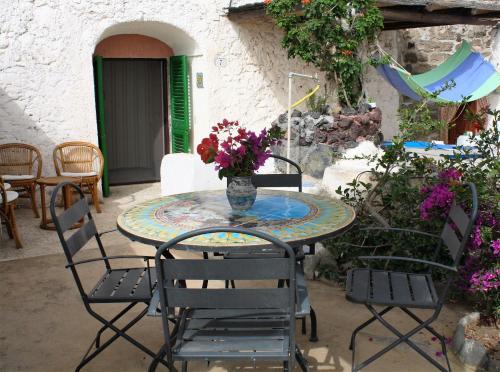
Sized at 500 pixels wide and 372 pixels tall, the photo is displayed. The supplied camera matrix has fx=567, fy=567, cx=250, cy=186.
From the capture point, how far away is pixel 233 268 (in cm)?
202

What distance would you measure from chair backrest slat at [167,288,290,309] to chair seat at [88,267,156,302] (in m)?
0.64

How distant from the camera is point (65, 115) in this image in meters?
6.96

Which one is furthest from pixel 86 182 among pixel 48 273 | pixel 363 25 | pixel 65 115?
pixel 363 25

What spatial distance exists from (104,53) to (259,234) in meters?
6.51

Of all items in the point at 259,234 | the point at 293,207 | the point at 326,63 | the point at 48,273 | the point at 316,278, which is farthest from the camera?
the point at 326,63

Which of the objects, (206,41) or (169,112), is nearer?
(206,41)

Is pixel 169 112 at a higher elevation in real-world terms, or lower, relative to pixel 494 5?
lower

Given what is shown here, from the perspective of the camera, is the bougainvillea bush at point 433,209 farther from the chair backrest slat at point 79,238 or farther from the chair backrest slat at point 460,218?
the chair backrest slat at point 79,238

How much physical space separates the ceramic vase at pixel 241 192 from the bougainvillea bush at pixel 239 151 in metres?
0.03

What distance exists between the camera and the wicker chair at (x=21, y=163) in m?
6.47

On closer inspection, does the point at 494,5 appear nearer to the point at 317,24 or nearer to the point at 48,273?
the point at 317,24

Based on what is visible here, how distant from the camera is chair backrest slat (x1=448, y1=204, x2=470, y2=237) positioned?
8.30 ft

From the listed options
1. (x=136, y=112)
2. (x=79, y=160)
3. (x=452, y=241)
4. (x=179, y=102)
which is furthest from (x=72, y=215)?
(x=136, y=112)

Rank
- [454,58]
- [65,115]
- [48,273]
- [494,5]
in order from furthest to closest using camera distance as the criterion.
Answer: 1. [454,58]
2. [494,5]
3. [65,115]
4. [48,273]
